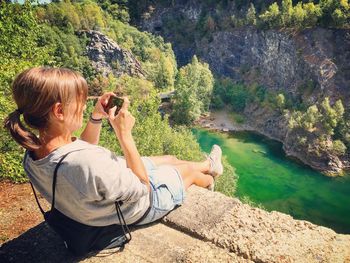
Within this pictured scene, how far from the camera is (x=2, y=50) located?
27.8 ft

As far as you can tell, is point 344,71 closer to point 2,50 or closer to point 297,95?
point 297,95

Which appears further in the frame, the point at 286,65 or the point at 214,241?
the point at 286,65

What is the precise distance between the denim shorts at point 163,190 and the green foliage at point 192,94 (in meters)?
41.1

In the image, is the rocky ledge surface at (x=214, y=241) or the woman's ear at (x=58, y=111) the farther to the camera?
the rocky ledge surface at (x=214, y=241)

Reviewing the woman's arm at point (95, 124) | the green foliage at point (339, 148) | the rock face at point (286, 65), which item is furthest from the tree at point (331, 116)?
the woman's arm at point (95, 124)

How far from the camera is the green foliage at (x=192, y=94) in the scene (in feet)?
148

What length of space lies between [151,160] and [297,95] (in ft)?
159

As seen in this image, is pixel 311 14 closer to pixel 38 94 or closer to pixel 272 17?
pixel 272 17

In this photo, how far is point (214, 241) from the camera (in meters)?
3.51

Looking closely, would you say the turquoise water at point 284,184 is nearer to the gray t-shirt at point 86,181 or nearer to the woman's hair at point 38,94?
the gray t-shirt at point 86,181

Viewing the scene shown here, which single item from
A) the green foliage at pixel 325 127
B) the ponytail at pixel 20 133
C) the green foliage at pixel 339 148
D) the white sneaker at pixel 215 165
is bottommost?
the green foliage at pixel 339 148

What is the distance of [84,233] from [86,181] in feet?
2.29

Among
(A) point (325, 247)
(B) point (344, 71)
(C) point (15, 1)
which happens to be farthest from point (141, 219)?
(B) point (344, 71)

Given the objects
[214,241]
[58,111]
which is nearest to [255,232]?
[214,241]
